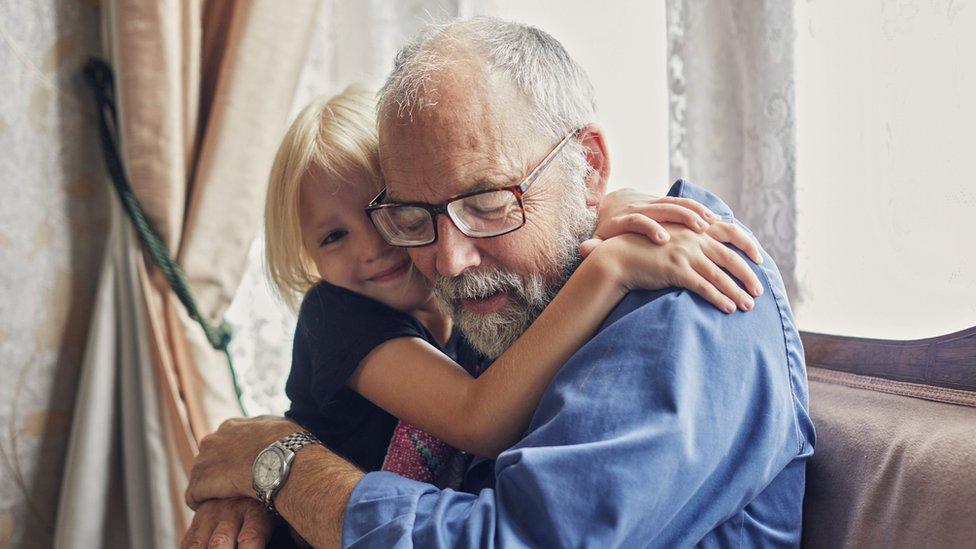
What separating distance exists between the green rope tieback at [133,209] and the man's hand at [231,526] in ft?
2.58

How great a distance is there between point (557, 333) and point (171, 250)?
1.50m

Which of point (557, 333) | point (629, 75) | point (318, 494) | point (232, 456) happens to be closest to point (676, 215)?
point (557, 333)

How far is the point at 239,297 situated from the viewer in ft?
8.79

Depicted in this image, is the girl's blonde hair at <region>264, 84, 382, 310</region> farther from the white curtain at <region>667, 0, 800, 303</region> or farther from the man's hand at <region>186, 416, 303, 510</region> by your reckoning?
the white curtain at <region>667, 0, 800, 303</region>

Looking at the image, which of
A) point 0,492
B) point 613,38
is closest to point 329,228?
point 613,38

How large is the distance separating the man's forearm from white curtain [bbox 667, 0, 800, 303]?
44.0 inches

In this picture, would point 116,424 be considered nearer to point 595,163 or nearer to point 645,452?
point 595,163

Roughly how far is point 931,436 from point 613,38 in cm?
148

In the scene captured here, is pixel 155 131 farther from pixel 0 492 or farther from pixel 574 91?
pixel 574 91

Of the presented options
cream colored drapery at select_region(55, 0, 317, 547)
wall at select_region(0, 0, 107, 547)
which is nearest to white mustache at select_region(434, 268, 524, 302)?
cream colored drapery at select_region(55, 0, 317, 547)

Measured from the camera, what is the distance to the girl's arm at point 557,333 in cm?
108

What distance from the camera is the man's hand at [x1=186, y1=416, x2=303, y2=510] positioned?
1.50 metres

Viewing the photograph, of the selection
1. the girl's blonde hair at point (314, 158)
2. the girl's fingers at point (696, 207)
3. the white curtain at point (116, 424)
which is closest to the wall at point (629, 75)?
the girl's blonde hair at point (314, 158)

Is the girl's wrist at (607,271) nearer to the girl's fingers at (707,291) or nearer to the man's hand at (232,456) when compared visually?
the girl's fingers at (707,291)
